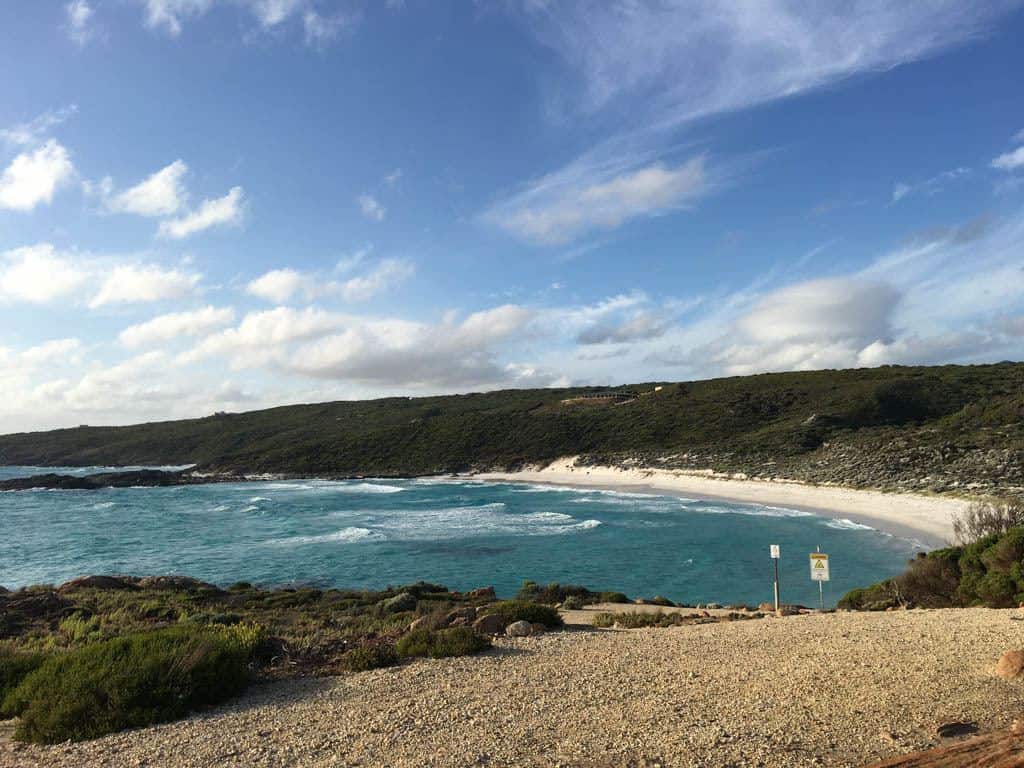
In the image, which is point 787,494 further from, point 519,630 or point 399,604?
point 519,630

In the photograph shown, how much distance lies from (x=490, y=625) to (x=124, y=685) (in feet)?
19.2

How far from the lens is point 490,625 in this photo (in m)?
→ 11.5

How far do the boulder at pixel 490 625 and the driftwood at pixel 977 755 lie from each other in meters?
7.23

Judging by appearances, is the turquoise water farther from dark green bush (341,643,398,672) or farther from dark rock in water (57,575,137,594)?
dark green bush (341,643,398,672)

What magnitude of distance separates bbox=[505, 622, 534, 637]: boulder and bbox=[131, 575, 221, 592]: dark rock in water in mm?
13904

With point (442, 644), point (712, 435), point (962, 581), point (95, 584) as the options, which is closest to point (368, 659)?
point (442, 644)

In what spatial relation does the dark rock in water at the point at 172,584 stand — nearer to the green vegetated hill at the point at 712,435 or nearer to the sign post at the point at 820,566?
the sign post at the point at 820,566

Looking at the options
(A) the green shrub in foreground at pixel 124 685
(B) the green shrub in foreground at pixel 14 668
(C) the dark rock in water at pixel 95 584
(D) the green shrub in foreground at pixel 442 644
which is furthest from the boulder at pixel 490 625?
(C) the dark rock in water at pixel 95 584

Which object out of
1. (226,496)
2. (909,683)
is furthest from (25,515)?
(909,683)

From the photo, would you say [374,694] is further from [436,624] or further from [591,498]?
[591,498]

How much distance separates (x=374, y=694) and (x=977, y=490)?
37686mm

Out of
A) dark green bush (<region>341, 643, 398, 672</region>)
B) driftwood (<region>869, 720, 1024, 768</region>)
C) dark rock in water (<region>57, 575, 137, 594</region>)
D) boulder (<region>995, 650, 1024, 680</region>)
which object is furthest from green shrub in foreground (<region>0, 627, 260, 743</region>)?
dark rock in water (<region>57, 575, 137, 594</region>)

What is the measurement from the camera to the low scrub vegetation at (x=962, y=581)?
1281cm

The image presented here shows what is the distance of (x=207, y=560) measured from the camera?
98.4ft
